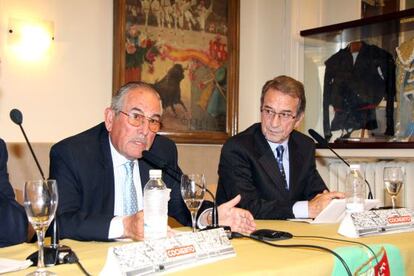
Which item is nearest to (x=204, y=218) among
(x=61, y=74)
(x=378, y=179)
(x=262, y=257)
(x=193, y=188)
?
(x=193, y=188)

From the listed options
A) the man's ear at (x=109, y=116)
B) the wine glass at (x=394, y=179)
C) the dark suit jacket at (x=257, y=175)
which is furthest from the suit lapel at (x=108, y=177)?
the wine glass at (x=394, y=179)

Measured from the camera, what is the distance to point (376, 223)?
78.6 inches

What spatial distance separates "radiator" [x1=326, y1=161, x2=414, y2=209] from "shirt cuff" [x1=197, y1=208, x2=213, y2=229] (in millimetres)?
2321

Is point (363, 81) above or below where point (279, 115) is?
above

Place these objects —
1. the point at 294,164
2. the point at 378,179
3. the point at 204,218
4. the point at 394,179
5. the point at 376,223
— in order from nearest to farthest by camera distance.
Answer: the point at 376,223 < the point at 204,218 < the point at 394,179 < the point at 294,164 < the point at 378,179

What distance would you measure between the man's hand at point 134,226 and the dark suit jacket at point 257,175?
2.96ft

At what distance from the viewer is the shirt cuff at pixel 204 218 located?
2.18 m

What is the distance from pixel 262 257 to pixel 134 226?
480mm

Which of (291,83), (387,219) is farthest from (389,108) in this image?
(387,219)

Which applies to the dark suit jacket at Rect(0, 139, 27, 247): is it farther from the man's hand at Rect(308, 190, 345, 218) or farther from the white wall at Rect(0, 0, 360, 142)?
the white wall at Rect(0, 0, 360, 142)

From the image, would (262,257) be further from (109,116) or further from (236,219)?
(109,116)

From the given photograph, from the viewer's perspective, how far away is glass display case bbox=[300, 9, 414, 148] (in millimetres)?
4051

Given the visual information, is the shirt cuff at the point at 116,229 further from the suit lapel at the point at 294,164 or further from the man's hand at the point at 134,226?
the suit lapel at the point at 294,164

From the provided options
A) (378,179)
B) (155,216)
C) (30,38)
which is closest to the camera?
(155,216)
